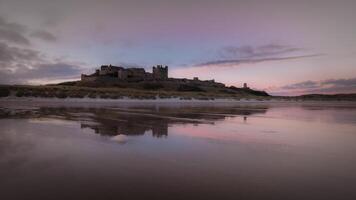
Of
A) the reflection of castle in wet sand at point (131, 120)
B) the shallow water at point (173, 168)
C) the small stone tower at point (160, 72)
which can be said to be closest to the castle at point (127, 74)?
the small stone tower at point (160, 72)

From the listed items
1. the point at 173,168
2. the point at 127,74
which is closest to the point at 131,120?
the point at 173,168

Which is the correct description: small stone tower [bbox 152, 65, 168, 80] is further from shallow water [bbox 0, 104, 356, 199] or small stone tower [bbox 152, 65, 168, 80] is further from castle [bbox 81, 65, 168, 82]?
shallow water [bbox 0, 104, 356, 199]

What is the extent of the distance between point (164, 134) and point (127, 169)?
12.5 ft

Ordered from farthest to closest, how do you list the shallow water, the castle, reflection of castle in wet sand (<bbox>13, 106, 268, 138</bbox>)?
the castle, reflection of castle in wet sand (<bbox>13, 106, 268, 138</bbox>), the shallow water

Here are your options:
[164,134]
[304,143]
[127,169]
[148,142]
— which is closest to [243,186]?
[127,169]

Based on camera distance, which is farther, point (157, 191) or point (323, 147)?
point (323, 147)

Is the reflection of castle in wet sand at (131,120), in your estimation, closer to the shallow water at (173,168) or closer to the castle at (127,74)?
the shallow water at (173,168)

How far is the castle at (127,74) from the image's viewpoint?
342 ft

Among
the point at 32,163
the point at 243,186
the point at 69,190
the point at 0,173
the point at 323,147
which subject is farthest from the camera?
the point at 323,147

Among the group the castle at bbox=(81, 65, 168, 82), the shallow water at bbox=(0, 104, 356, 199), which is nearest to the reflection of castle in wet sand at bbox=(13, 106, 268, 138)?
the shallow water at bbox=(0, 104, 356, 199)

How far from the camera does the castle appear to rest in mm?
104125

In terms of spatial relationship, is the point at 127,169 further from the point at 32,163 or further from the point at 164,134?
the point at 164,134

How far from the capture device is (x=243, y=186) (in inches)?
139

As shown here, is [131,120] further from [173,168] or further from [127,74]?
[127,74]
